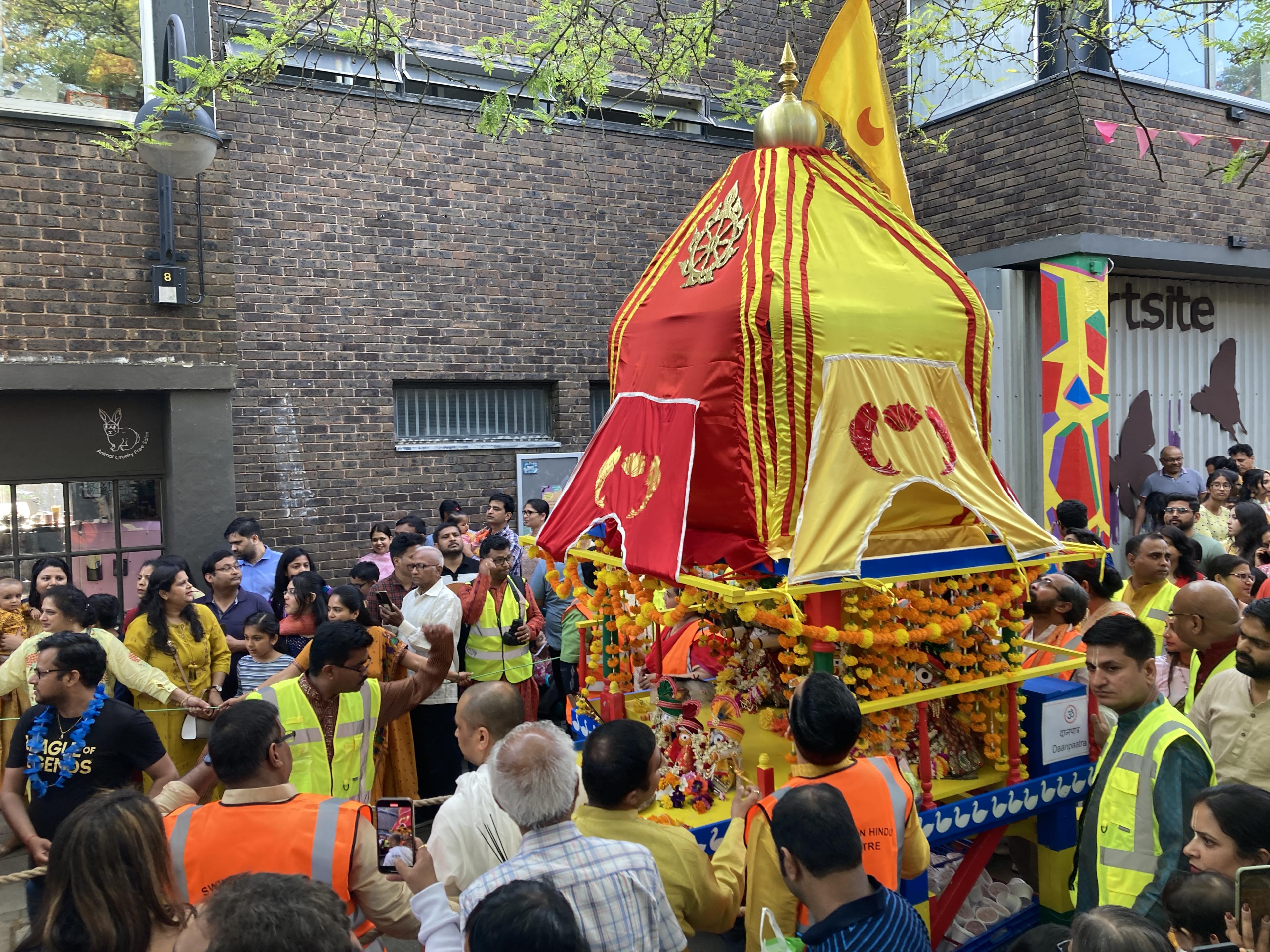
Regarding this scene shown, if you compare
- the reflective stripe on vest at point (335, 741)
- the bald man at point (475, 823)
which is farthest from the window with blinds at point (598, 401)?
the bald man at point (475, 823)

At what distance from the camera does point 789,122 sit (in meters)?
4.67

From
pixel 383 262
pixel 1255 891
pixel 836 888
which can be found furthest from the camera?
Answer: pixel 383 262

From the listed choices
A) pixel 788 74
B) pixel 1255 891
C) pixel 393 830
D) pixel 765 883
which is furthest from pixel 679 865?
pixel 788 74

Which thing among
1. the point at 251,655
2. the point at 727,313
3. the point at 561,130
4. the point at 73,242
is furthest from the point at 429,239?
the point at 727,313

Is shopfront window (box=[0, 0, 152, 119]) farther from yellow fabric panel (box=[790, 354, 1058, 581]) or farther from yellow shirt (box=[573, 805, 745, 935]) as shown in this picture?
yellow shirt (box=[573, 805, 745, 935])

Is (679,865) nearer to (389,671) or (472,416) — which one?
(389,671)

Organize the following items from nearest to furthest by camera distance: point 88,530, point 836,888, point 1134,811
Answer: point 836,888, point 1134,811, point 88,530

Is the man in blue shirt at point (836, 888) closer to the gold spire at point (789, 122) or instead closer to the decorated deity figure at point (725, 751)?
the decorated deity figure at point (725, 751)

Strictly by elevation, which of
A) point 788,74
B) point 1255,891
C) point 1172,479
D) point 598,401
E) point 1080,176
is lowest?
point 1255,891

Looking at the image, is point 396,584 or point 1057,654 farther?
point 396,584

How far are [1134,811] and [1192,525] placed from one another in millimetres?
5089

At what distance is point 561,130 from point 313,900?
8915 mm

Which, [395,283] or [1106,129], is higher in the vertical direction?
[1106,129]

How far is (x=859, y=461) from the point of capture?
4.16 m
